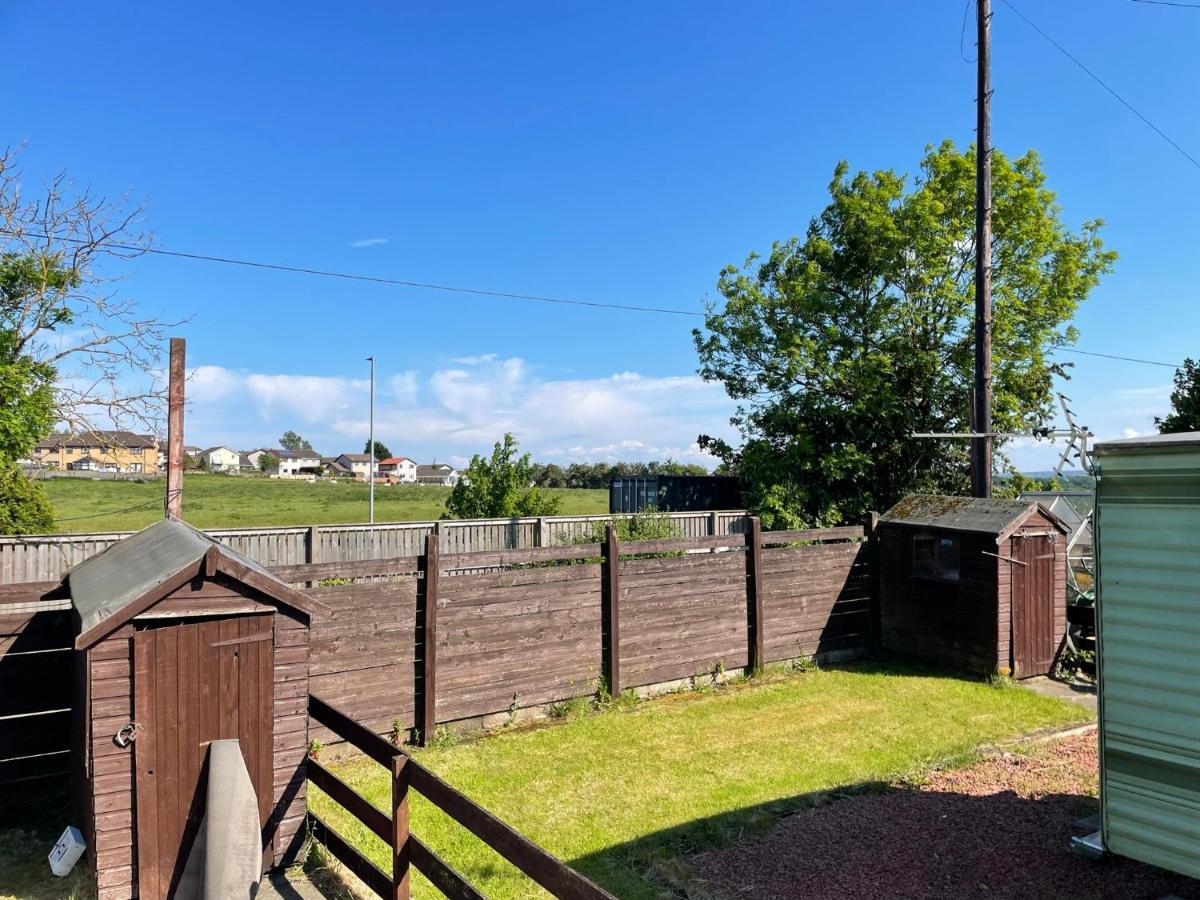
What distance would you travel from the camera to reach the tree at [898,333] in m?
17.2

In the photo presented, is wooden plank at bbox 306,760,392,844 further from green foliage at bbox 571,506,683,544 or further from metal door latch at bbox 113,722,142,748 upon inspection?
green foliage at bbox 571,506,683,544

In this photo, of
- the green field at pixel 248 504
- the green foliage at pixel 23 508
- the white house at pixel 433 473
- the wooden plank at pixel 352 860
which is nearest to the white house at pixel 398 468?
the white house at pixel 433 473

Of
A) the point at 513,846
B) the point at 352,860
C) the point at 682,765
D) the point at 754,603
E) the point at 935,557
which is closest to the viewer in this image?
the point at 513,846

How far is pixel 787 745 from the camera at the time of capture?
24.1 ft

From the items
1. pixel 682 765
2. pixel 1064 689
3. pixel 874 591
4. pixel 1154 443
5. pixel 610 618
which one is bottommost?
pixel 1064 689

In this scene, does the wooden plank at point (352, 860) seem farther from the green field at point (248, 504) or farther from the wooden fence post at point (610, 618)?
the green field at point (248, 504)

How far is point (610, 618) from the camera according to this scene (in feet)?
28.3

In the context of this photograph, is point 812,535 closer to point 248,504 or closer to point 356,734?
point 356,734

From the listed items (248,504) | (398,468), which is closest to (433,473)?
(398,468)

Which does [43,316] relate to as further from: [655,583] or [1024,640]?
[1024,640]

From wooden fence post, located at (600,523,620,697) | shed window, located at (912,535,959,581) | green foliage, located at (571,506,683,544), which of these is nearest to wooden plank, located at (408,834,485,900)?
wooden fence post, located at (600,523,620,697)

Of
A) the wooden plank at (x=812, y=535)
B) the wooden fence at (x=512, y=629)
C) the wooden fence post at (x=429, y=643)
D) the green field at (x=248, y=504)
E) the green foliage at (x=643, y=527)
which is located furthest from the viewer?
the green field at (x=248, y=504)

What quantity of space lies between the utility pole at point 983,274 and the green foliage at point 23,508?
17234mm

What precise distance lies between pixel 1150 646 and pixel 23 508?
18.4 metres
